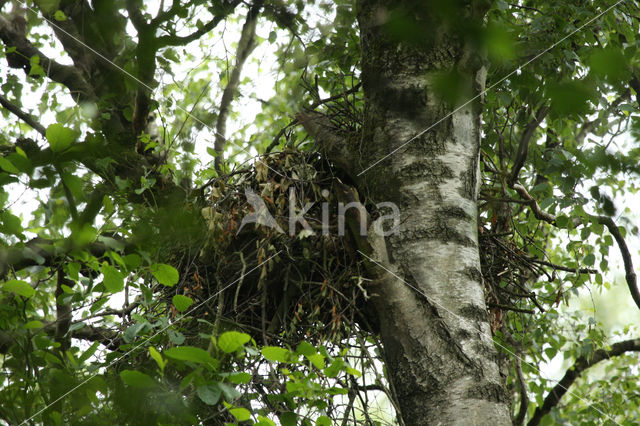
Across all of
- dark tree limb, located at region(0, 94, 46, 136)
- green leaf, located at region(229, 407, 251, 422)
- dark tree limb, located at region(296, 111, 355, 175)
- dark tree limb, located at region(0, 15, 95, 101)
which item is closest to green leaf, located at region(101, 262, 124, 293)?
green leaf, located at region(229, 407, 251, 422)

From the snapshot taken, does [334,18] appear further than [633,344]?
No

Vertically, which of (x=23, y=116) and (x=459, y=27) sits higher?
(x=23, y=116)

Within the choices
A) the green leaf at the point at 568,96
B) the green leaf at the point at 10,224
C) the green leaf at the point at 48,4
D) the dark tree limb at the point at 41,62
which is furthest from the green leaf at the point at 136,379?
the dark tree limb at the point at 41,62

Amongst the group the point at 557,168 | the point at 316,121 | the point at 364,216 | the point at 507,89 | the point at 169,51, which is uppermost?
the point at 169,51

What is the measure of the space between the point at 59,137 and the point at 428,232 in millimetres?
972

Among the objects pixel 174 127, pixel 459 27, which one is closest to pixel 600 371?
pixel 174 127

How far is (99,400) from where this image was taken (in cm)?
Result: 146

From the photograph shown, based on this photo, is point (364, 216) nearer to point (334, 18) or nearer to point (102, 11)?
point (102, 11)

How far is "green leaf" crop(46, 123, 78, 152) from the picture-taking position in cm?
118

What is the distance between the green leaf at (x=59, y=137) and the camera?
3.89 feet

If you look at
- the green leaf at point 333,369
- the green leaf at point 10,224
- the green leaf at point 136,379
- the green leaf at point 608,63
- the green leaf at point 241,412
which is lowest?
the green leaf at point 241,412

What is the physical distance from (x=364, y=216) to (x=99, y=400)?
835mm

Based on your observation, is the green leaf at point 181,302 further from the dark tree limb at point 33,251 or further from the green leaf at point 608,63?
the green leaf at point 608,63

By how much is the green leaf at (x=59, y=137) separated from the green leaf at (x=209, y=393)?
1.88 feet
